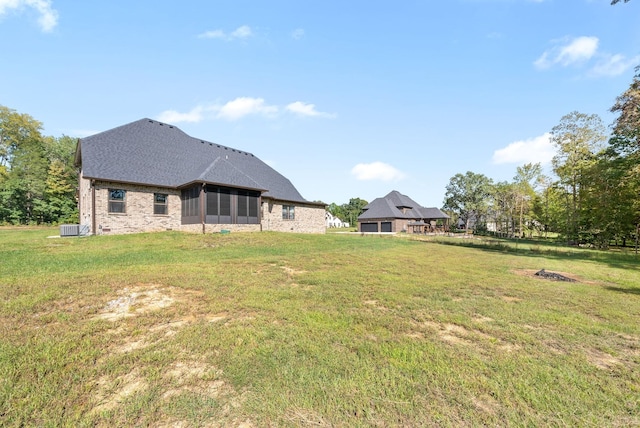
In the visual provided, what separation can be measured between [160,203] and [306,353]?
66.7ft

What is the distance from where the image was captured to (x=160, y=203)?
19.6m

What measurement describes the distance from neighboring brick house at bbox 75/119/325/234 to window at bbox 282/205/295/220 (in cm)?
319

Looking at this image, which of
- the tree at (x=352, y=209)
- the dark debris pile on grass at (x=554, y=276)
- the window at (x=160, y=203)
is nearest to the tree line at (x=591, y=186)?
the dark debris pile on grass at (x=554, y=276)

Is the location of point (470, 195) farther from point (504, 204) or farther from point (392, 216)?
point (392, 216)

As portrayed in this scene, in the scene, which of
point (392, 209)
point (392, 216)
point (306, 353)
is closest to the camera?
point (306, 353)

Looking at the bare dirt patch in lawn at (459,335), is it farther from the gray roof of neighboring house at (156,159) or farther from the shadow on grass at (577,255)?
the gray roof of neighboring house at (156,159)

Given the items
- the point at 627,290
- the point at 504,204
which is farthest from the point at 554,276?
the point at 504,204

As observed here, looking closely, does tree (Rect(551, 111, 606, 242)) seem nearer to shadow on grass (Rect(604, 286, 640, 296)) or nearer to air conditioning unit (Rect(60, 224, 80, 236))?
shadow on grass (Rect(604, 286, 640, 296))

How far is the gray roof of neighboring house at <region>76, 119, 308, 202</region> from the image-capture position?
1817 cm

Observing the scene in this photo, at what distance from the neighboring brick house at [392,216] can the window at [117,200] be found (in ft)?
124

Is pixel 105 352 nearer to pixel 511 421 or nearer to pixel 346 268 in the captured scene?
pixel 511 421

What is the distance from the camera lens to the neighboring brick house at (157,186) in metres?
17.6

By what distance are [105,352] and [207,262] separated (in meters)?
6.49

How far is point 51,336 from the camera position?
3562mm
